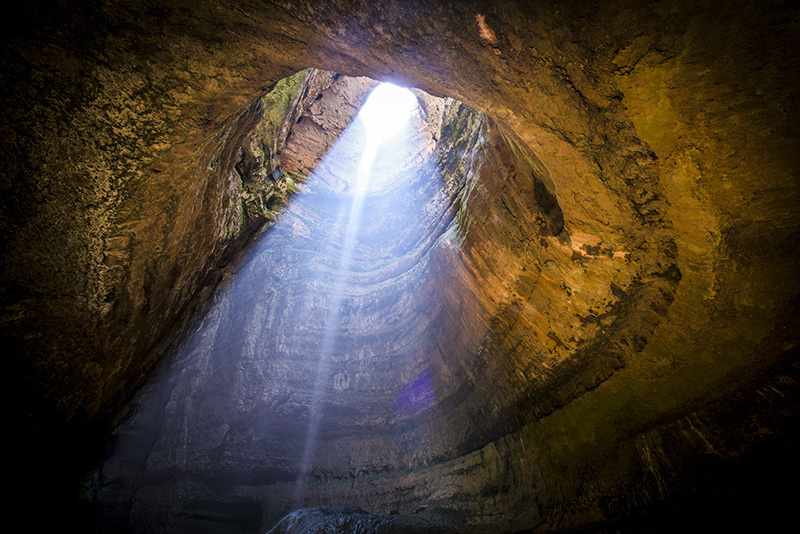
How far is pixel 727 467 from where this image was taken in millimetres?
2396

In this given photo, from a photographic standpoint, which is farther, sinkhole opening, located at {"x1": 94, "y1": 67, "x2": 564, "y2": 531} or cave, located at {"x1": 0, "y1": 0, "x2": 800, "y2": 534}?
sinkhole opening, located at {"x1": 94, "y1": 67, "x2": 564, "y2": 531}

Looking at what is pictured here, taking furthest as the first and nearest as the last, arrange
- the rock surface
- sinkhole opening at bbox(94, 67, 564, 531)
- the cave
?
sinkhole opening at bbox(94, 67, 564, 531)
the rock surface
the cave

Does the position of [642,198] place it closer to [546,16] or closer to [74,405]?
[546,16]

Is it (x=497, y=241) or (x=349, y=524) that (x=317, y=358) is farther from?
(x=497, y=241)

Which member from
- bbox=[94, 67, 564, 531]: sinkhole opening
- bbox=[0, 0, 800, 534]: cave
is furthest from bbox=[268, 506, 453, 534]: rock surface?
bbox=[94, 67, 564, 531]: sinkhole opening

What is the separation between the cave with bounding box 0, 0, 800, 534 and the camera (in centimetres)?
167

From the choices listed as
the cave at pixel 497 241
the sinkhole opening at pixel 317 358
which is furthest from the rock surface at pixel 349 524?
the sinkhole opening at pixel 317 358

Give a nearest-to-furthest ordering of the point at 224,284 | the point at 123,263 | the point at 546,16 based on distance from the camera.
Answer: the point at 546,16 → the point at 123,263 → the point at 224,284

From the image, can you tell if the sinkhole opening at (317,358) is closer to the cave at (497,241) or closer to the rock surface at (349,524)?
the cave at (497,241)

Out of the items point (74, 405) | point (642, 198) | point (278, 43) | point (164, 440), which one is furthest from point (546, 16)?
point (164, 440)

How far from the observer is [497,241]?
3998 millimetres

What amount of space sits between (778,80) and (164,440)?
31.7 ft

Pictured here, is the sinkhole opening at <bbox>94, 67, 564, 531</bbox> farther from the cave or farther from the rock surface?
the rock surface

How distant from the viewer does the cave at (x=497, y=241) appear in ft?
5.47
